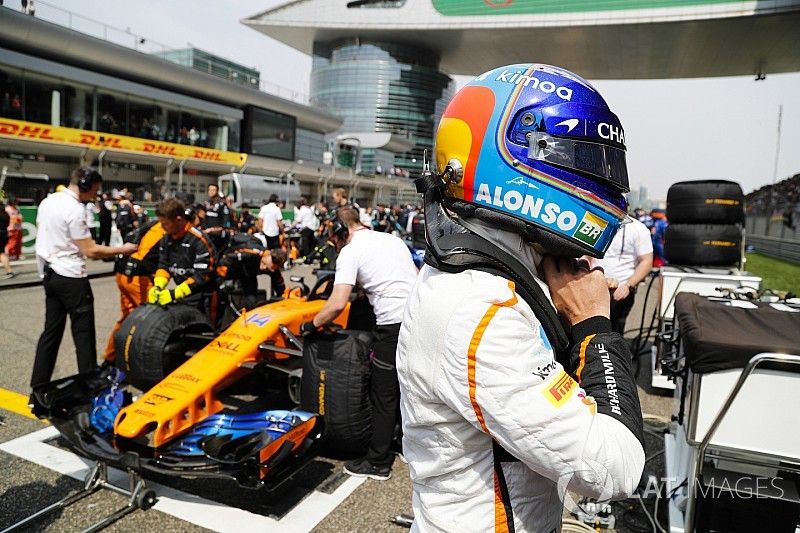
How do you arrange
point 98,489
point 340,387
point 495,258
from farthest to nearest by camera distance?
point 340,387
point 98,489
point 495,258

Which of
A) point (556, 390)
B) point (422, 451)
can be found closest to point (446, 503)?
point (422, 451)

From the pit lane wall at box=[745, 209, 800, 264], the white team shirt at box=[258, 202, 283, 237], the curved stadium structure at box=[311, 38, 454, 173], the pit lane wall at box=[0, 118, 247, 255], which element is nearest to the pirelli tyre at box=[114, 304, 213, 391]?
the white team shirt at box=[258, 202, 283, 237]

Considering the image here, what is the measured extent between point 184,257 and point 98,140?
24.3 metres

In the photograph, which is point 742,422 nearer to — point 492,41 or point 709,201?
point 709,201

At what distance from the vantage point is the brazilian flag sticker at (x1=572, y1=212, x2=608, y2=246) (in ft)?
4.05

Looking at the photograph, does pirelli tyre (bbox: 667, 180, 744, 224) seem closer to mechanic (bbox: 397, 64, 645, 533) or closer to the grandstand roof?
mechanic (bbox: 397, 64, 645, 533)

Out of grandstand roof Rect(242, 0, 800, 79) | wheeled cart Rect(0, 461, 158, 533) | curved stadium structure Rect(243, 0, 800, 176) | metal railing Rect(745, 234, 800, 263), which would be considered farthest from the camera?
curved stadium structure Rect(243, 0, 800, 176)

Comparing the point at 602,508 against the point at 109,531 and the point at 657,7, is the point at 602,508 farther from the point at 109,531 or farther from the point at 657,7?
the point at 657,7

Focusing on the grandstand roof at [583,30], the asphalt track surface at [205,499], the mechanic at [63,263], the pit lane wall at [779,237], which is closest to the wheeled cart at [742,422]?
the asphalt track surface at [205,499]

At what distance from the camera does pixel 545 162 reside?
49.1 inches

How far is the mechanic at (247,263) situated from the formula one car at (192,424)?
1.81 m

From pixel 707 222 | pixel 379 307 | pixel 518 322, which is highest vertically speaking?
pixel 707 222

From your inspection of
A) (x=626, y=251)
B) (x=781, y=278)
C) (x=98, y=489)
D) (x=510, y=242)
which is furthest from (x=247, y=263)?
(x=781, y=278)

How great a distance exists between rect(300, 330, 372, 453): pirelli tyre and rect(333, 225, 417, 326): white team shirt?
31 centimetres
